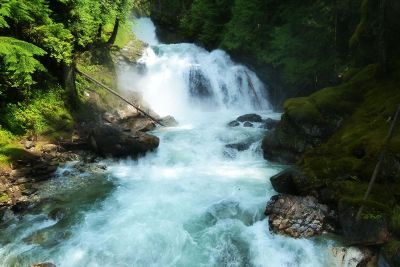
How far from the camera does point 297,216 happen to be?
9.63 meters

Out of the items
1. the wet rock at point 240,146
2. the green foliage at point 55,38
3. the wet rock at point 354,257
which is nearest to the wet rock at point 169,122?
the wet rock at point 240,146

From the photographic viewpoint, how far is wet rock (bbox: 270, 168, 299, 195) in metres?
11.1

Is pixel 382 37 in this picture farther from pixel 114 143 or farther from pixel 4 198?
pixel 4 198

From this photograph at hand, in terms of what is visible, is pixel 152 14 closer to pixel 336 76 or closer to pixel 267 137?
pixel 336 76

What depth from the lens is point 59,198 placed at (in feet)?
39.9

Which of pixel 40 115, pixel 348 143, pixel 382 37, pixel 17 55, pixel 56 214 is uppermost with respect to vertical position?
pixel 382 37

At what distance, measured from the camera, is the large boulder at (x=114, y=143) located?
1550 cm

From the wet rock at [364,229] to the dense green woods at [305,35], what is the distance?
6838 millimetres

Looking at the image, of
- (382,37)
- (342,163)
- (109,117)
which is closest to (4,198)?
(109,117)

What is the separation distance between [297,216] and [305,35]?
1453 cm

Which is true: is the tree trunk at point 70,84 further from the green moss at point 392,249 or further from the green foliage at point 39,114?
the green moss at point 392,249

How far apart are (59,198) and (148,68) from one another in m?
15.6

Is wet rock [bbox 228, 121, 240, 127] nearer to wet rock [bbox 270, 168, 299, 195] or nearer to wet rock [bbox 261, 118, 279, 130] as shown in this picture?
wet rock [bbox 261, 118, 279, 130]

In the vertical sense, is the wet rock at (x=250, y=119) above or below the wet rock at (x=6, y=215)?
above
